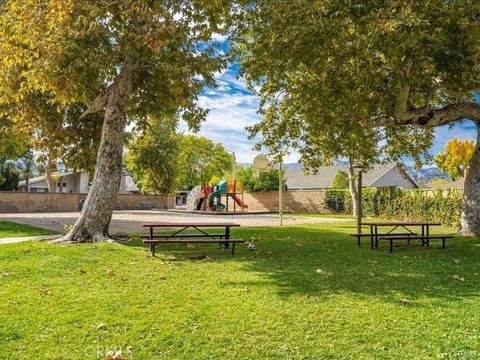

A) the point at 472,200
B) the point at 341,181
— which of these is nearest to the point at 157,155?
the point at 341,181

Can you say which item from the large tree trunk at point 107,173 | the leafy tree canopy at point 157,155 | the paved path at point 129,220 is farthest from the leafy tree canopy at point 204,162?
the large tree trunk at point 107,173

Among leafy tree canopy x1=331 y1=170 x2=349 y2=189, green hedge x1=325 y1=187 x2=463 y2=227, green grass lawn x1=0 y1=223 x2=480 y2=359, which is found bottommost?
green grass lawn x1=0 y1=223 x2=480 y2=359

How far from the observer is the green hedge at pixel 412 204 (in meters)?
23.5

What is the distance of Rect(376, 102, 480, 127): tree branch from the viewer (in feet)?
46.3

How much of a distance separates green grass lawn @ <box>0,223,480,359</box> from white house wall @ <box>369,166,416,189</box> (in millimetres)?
47123

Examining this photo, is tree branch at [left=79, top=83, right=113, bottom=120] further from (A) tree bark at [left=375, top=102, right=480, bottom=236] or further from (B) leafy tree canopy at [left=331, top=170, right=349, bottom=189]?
(B) leafy tree canopy at [left=331, top=170, right=349, bottom=189]

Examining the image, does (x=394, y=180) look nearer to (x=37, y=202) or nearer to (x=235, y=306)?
(x=37, y=202)

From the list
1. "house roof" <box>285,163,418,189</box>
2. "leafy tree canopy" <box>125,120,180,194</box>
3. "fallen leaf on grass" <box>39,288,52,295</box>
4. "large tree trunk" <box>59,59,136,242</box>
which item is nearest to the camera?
"fallen leaf on grass" <box>39,288,52,295</box>

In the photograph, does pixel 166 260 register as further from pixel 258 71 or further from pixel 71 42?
pixel 258 71

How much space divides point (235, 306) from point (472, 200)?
12.1 m

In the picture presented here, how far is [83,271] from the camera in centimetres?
782

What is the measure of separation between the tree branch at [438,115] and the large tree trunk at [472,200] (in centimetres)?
147

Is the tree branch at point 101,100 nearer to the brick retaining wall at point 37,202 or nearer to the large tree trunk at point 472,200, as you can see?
the large tree trunk at point 472,200

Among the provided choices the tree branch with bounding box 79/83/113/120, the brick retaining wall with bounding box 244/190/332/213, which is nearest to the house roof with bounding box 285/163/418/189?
the brick retaining wall with bounding box 244/190/332/213
